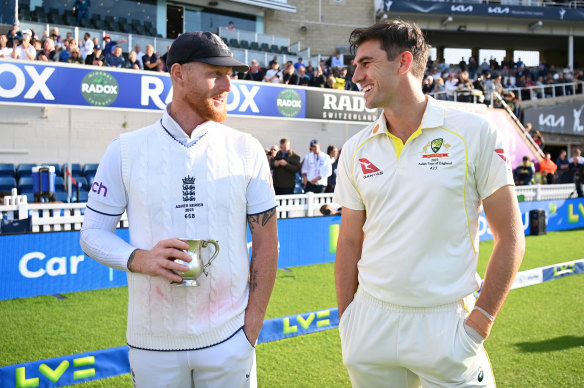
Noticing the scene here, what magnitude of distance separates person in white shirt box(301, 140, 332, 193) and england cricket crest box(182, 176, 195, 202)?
952 cm

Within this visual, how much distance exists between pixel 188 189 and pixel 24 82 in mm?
10139

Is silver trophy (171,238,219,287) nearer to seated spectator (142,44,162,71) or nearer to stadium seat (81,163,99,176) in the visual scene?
seated spectator (142,44,162,71)

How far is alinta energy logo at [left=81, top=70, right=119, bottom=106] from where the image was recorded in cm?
1136

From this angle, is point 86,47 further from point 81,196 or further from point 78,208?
point 78,208

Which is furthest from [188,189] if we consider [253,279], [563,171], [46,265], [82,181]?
[563,171]

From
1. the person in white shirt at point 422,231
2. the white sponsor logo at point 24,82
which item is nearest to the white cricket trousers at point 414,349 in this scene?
the person in white shirt at point 422,231

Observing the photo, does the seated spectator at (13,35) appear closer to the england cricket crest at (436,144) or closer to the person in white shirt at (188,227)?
the person in white shirt at (188,227)

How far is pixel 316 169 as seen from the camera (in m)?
11.5

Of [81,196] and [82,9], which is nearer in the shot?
[81,196]

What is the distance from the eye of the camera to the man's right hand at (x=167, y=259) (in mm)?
1841

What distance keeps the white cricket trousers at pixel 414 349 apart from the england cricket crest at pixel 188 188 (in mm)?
857

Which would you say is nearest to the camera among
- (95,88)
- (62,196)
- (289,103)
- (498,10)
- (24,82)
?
(24,82)

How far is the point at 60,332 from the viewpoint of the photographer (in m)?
5.17

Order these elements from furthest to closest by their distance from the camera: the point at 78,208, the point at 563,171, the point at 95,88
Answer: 1. the point at 563,171
2. the point at 95,88
3. the point at 78,208
